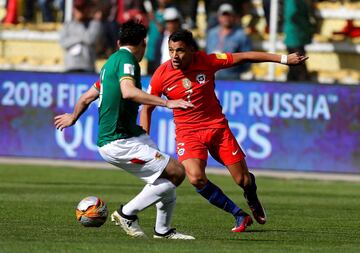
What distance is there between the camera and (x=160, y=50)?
2402 centimetres

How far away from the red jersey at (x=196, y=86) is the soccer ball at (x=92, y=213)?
1891 millimetres

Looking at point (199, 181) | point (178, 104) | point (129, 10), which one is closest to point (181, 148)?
point (199, 181)

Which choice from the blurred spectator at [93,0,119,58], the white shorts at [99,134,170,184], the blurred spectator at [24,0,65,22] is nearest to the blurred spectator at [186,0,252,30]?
the blurred spectator at [93,0,119,58]

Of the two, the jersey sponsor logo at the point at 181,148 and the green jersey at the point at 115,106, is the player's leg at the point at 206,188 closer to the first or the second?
the jersey sponsor logo at the point at 181,148

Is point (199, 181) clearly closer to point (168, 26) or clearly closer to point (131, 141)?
point (131, 141)

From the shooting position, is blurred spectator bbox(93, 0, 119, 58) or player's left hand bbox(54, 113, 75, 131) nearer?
player's left hand bbox(54, 113, 75, 131)

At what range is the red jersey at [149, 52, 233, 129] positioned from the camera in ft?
43.7

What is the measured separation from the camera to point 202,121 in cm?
1348

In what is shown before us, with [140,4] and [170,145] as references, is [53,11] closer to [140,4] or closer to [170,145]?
[140,4]

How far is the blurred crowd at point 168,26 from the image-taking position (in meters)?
22.9

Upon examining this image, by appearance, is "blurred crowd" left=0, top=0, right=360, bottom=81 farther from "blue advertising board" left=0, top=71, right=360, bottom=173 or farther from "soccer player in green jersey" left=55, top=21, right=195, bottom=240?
"soccer player in green jersey" left=55, top=21, right=195, bottom=240

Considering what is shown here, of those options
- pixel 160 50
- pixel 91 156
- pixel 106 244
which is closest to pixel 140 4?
pixel 160 50

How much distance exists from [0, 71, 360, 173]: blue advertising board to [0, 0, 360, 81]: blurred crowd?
0.87 metres

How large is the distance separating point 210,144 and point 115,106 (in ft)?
7.22
